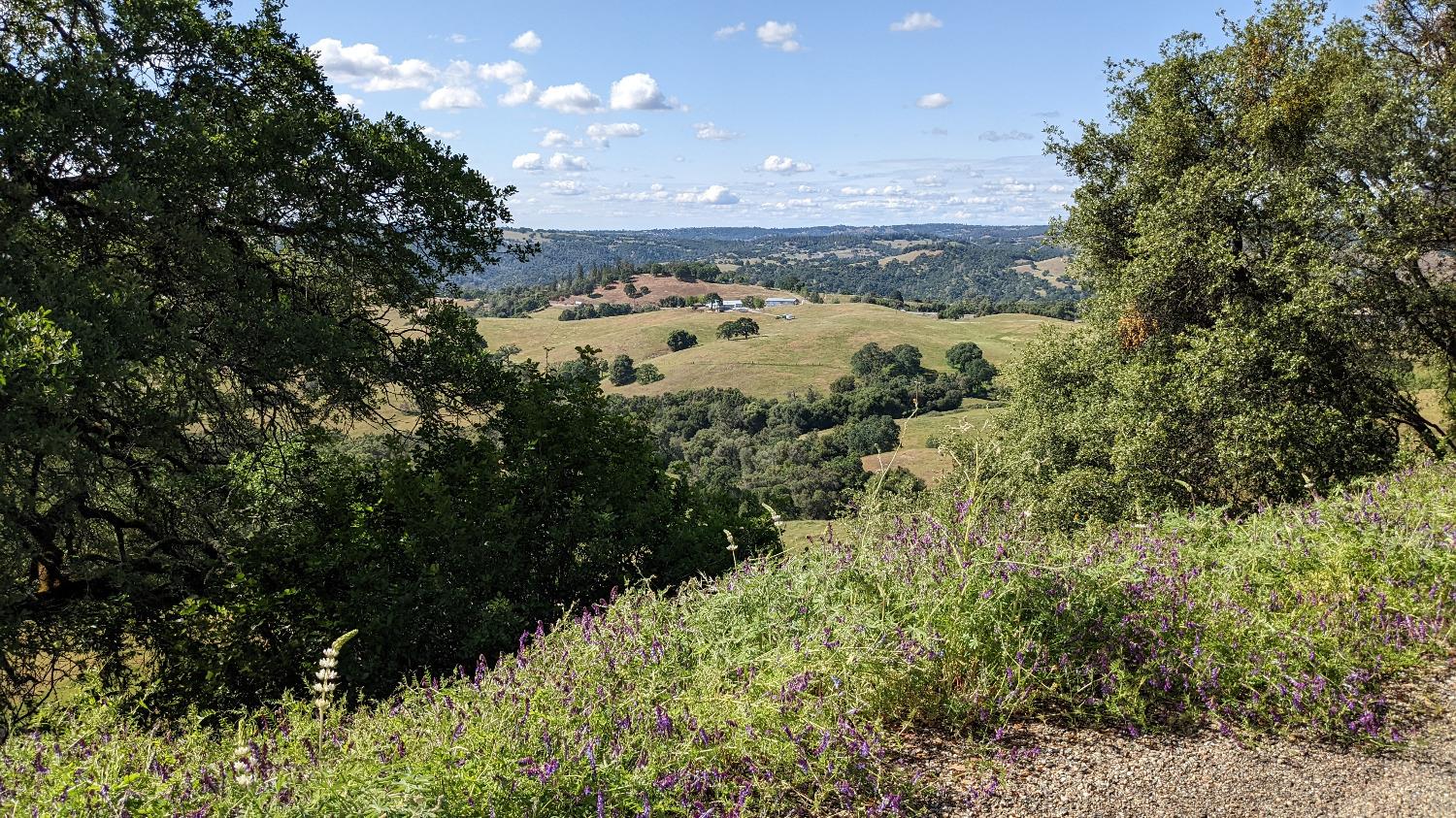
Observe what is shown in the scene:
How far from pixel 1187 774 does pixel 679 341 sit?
451 ft

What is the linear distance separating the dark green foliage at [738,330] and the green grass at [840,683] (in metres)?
138

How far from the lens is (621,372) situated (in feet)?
394

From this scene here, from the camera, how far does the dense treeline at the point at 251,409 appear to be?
260 inches

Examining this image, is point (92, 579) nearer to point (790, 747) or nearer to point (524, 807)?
point (524, 807)

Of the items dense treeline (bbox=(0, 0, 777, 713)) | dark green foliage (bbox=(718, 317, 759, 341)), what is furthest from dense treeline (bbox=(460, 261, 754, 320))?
dense treeline (bbox=(0, 0, 777, 713))

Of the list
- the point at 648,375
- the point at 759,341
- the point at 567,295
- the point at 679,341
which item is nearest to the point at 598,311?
the point at 567,295

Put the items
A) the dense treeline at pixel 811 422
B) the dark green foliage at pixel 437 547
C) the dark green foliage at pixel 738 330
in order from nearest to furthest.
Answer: the dark green foliage at pixel 437 547 < the dense treeline at pixel 811 422 < the dark green foliage at pixel 738 330

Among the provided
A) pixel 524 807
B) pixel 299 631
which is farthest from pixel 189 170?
pixel 524 807

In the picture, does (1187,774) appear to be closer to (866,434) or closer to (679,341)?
(866,434)

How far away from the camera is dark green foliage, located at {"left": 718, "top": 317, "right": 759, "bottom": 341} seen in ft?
471

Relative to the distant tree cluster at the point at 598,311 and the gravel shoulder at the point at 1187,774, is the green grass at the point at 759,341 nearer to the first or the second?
the distant tree cluster at the point at 598,311

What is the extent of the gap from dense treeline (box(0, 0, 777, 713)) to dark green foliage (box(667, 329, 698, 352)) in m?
128

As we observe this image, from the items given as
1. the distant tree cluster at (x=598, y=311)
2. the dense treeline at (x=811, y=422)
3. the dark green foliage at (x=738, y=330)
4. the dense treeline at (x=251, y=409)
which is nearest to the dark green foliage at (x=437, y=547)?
the dense treeline at (x=251, y=409)

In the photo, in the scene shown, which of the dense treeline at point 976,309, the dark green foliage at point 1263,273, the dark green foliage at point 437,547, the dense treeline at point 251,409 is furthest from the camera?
the dense treeline at point 976,309
